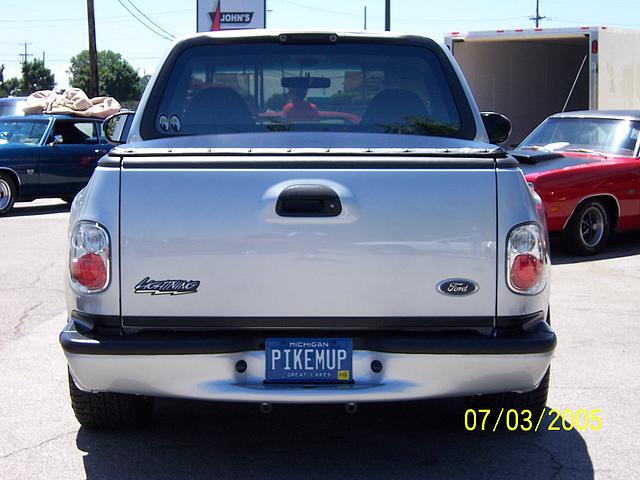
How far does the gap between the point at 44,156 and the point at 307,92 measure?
39.1 ft

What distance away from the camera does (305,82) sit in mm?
5367

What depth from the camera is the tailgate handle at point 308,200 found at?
389cm

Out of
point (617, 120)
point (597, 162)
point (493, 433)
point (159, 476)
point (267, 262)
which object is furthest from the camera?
point (617, 120)

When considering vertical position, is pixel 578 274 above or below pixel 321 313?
below

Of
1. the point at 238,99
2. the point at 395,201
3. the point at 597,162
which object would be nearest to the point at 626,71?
the point at 597,162

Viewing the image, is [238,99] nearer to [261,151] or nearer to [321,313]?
[261,151]

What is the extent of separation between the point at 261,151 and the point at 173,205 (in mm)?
420

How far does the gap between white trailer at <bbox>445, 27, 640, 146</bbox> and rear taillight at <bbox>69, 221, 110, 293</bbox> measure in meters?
13.1

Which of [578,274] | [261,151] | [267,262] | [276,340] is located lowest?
[578,274]

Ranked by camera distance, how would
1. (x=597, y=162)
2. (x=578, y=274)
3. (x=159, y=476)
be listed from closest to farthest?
(x=159, y=476)
(x=578, y=274)
(x=597, y=162)

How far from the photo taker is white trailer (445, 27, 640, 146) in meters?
15.9

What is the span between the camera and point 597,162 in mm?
10953

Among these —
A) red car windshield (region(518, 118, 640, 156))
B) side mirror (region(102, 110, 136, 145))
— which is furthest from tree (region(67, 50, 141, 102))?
side mirror (region(102, 110, 136, 145))

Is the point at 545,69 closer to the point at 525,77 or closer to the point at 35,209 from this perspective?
the point at 525,77
